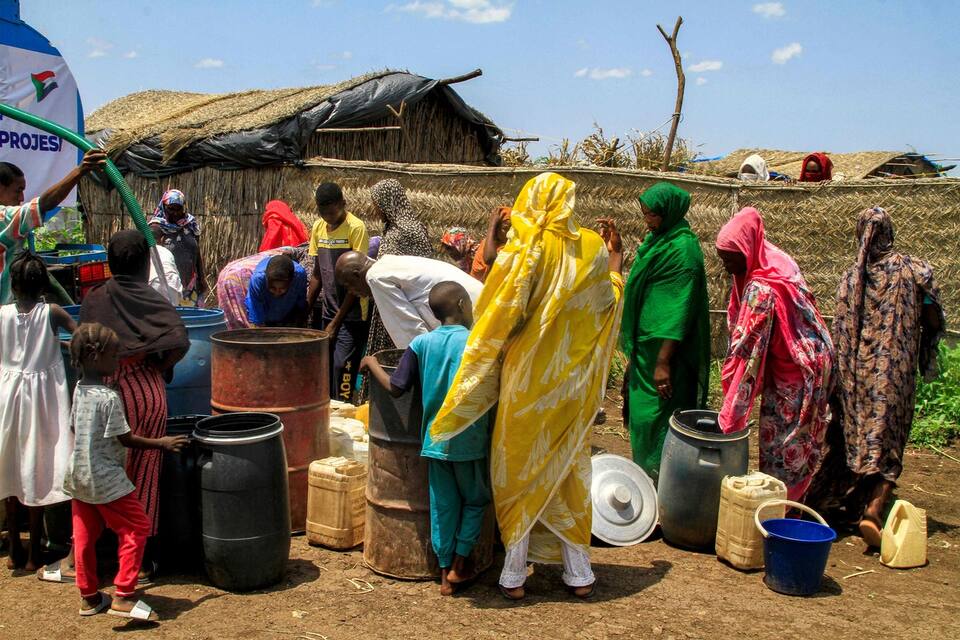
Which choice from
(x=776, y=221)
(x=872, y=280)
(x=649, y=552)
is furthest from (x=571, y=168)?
(x=649, y=552)

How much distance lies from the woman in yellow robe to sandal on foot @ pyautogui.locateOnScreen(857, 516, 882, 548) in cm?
181

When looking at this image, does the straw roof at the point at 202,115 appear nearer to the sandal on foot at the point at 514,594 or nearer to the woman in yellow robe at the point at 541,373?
the woman in yellow robe at the point at 541,373

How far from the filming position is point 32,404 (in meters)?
4.30

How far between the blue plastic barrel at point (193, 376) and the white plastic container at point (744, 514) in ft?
9.91

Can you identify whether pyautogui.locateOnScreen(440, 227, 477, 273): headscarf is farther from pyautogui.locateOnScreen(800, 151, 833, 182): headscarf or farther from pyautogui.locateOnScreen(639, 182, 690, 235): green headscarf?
pyautogui.locateOnScreen(800, 151, 833, 182): headscarf

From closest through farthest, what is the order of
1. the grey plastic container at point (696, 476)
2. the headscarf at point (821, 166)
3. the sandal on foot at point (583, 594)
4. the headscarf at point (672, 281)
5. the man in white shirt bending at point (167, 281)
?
the sandal on foot at point (583, 594) → the grey plastic container at point (696, 476) → the headscarf at point (672, 281) → the man in white shirt bending at point (167, 281) → the headscarf at point (821, 166)

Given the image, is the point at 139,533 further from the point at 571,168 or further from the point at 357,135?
the point at 357,135

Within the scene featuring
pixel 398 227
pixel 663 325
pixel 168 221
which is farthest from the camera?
pixel 168 221

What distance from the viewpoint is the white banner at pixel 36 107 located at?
9.21 m

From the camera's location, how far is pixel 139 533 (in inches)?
154

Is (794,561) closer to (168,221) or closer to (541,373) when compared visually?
(541,373)

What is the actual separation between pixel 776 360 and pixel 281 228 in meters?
6.00

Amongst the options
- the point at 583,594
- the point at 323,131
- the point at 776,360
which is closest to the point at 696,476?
the point at 776,360

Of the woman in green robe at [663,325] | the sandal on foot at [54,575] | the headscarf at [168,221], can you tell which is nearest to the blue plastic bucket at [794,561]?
the woman in green robe at [663,325]
